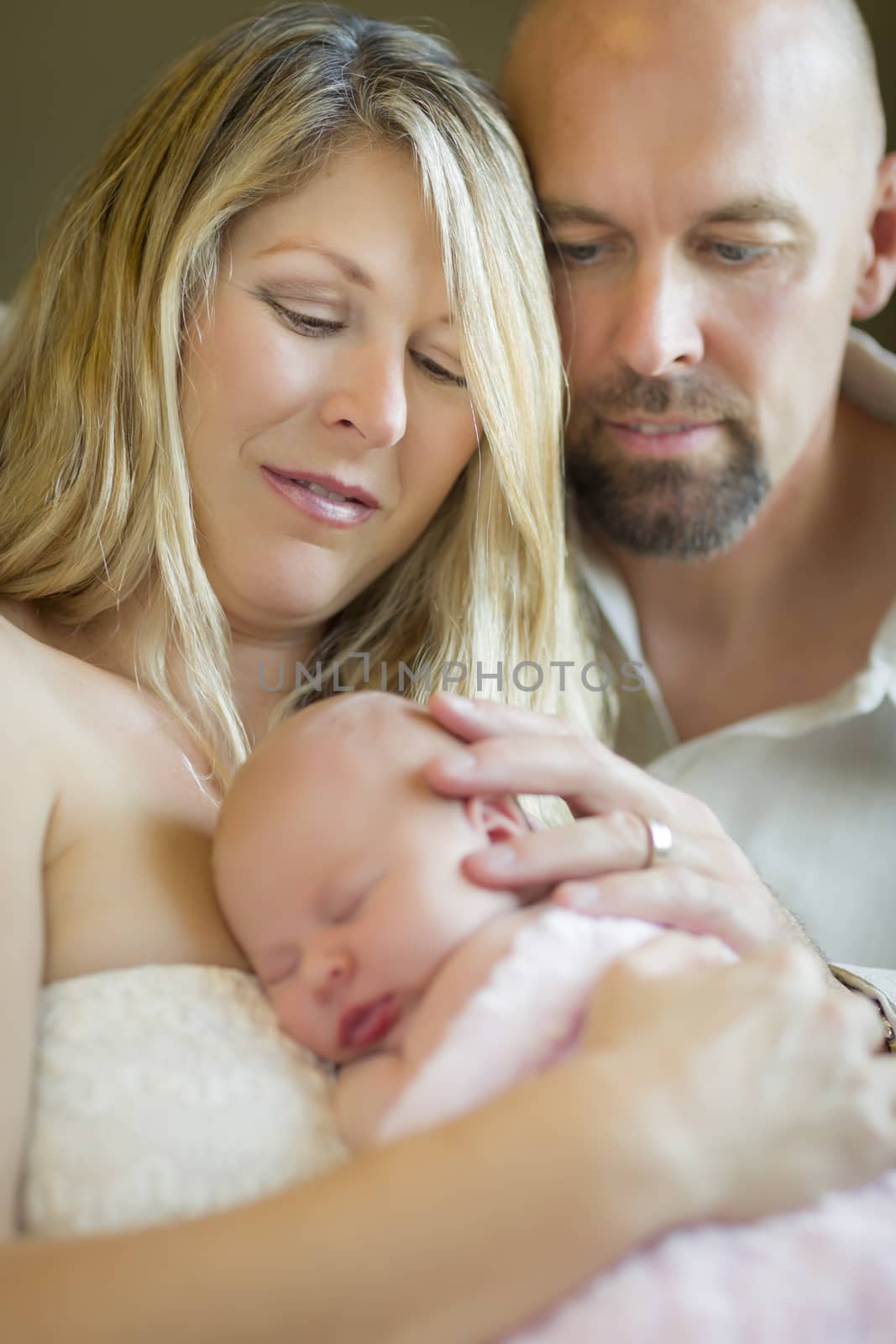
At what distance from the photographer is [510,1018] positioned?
93 centimetres

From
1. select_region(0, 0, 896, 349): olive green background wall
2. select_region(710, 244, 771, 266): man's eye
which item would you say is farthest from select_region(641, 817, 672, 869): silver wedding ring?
select_region(0, 0, 896, 349): olive green background wall

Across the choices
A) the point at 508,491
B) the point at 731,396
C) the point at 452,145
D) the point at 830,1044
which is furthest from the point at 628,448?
the point at 830,1044

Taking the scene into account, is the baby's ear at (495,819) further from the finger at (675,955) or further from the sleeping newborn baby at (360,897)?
the finger at (675,955)

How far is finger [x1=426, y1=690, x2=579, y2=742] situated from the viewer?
44.4 inches

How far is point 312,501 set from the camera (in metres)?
1.50

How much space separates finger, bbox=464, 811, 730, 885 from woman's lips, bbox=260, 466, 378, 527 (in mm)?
530

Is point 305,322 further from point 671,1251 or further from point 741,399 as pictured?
point 671,1251

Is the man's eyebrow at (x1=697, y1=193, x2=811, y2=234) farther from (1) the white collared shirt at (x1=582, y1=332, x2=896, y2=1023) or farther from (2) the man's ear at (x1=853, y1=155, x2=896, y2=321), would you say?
(1) the white collared shirt at (x1=582, y1=332, x2=896, y2=1023)

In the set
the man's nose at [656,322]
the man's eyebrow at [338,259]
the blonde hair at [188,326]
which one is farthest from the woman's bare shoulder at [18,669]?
the man's nose at [656,322]

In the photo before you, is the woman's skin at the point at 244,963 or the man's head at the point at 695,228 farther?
the man's head at the point at 695,228

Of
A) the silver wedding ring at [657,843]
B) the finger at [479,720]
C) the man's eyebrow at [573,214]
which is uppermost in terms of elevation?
→ the man's eyebrow at [573,214]

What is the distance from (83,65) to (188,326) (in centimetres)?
182

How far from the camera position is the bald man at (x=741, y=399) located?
181cm

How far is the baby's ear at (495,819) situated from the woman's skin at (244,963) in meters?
0.16
